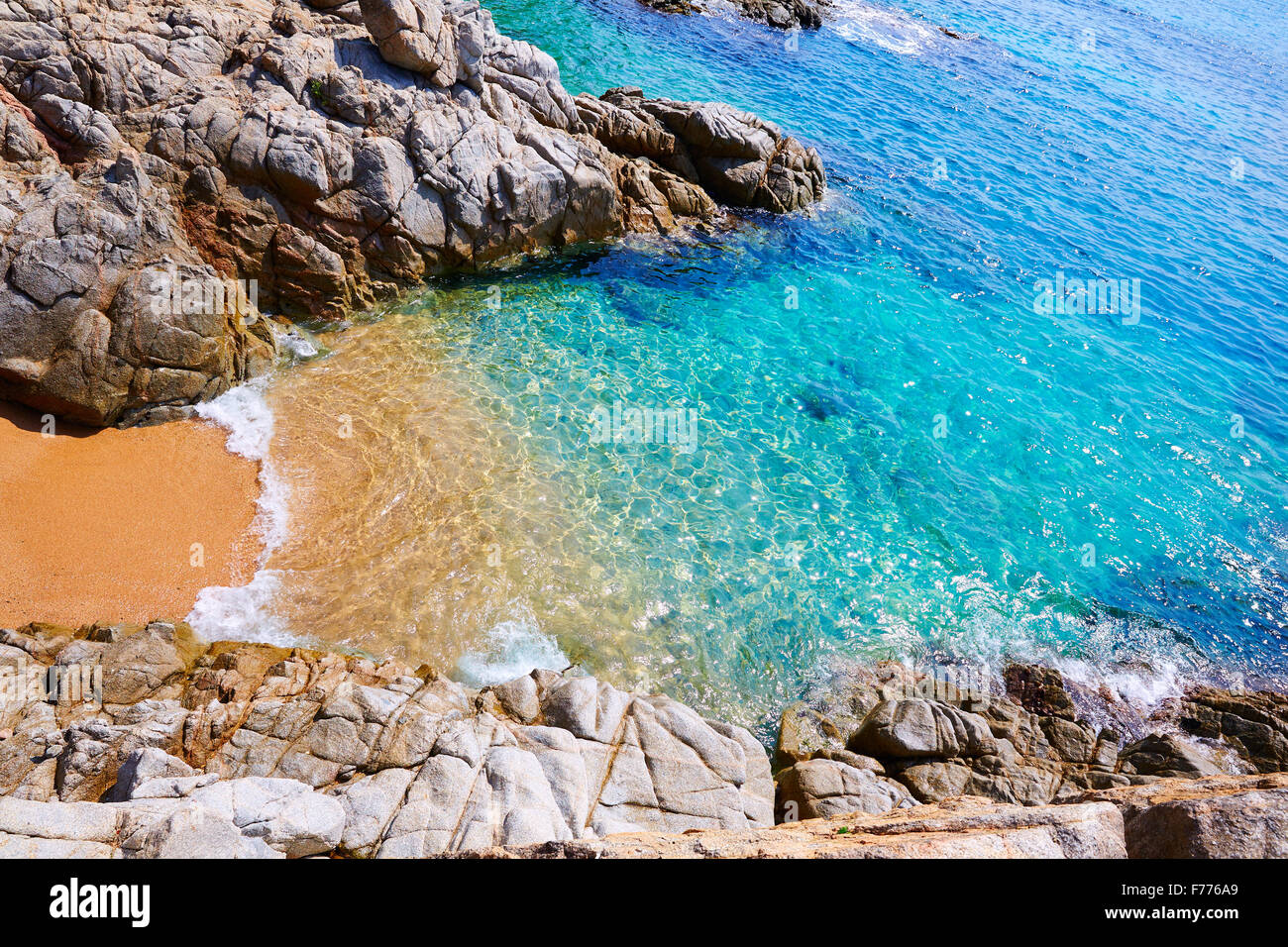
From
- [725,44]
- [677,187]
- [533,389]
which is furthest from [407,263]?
[725,44]

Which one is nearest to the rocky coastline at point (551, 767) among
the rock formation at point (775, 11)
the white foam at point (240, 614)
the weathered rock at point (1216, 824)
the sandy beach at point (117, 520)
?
the weathered rock at point (1216, 824)

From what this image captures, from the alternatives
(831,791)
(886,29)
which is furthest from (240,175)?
(886,29)

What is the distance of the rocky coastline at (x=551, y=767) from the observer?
22.4 ft

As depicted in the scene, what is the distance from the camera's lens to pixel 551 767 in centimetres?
1084

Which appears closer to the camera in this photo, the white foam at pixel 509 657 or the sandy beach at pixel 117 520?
the sandy beach at pixel 117 520

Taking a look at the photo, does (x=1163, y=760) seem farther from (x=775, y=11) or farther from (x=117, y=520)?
(x=775, y=11)

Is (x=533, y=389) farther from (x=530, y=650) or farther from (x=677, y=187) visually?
(x=677, y=187)

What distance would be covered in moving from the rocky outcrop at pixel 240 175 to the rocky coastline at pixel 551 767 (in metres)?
6.93

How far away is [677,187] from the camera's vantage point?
27297 mm

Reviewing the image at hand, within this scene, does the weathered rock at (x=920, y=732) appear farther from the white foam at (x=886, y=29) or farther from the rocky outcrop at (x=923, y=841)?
the white foam at (x=886, y=29)

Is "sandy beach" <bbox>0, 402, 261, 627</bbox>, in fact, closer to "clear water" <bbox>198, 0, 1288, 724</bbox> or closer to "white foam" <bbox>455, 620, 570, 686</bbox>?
"clear water" <bbox>198, 0, 1288, 724</bbox>

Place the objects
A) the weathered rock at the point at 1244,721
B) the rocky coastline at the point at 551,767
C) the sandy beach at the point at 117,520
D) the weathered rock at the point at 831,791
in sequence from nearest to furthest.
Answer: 1. the rocky coastline at the point at 551,767
2. the weathered rock at the point at 831,791
3. the sandy beach at the point at 117,520
4. the weathered rock at the point at 1244,721

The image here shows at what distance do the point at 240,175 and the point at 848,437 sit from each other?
17519mm
